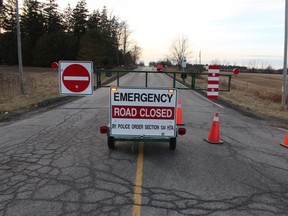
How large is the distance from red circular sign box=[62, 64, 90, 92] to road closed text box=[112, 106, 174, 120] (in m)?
1.25

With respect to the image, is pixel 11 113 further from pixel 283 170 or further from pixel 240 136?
pixel 283 170

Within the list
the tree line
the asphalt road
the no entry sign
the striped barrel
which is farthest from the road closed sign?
the tree line

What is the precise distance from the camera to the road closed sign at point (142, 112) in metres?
6.21

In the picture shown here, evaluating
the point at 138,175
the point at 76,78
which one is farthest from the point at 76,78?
the point at 138,175

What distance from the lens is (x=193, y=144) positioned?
7.23 m

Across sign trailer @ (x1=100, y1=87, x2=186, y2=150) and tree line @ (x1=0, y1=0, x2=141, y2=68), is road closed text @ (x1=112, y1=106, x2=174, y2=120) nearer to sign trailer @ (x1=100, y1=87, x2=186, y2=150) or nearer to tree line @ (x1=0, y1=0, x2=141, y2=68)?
sign trailer @ (x1=100, y1=87, x2=186, y2=150)

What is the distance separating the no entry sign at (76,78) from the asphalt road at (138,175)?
4.15 ft

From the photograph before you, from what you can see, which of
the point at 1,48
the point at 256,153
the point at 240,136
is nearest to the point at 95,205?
the point at 256,153

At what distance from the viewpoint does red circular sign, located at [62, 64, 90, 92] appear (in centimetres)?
699

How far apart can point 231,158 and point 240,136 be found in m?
2.36

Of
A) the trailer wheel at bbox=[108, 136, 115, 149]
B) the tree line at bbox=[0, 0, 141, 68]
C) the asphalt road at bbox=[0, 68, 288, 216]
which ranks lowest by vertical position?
the asphalt road at bbox=[0, 68, 288, 216]

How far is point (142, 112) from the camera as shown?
20.5ft

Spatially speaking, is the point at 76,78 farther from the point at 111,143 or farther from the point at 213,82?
the point at 213,82

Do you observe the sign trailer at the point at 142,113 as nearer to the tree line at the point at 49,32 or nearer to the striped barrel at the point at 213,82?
the striped barrel at the point at 213,82
